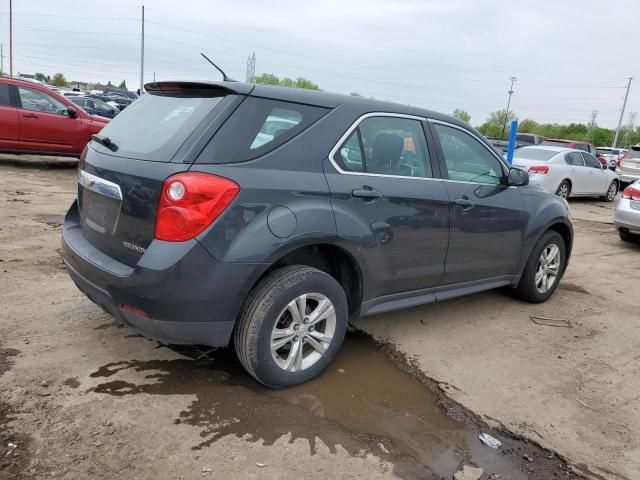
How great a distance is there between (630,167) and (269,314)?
57.5 feet

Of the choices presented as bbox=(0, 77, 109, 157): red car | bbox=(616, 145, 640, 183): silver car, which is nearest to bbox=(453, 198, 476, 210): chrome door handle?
bbox=(0, 77, 109, 157): red car

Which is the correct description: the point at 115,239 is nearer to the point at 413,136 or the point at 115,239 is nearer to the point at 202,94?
the point at 202,94

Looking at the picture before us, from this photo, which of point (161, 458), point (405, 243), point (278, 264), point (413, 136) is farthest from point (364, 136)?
point (161, 458)

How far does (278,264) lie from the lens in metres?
3.12

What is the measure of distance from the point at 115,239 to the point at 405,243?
71.4 inches

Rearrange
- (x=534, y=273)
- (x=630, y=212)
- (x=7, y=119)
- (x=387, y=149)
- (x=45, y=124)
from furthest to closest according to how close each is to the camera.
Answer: (x=45, y=124), (x=7, y=119), (x=630, y=212), (x=534, y=273), (x=387, y=149)

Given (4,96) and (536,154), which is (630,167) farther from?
(4,96)

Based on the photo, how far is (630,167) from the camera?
16891 mm

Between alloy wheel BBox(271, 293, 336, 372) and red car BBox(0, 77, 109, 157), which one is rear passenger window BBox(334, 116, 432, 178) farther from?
red car BBox(0, 77, 109, 157)

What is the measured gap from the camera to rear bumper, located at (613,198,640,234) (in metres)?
8.09

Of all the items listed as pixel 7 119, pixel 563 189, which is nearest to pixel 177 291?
pixel 7 119

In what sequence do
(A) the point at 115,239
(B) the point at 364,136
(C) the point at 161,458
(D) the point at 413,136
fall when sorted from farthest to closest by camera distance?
(D) the point at 413,136 < (B) the point at 364,136 < (A) the point at 115,239 < (C) the point at 161,458

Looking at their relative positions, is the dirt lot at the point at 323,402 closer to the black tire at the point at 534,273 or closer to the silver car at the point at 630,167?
the black tire at the point at 534,273

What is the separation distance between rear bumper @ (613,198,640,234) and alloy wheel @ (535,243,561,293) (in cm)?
380
